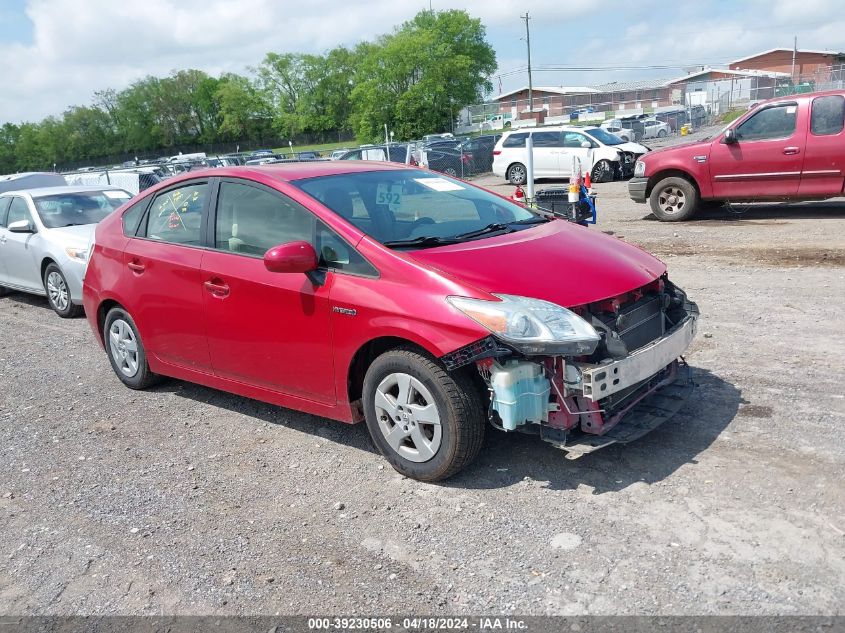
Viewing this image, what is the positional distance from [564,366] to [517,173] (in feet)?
68.5

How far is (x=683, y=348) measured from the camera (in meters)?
4.29

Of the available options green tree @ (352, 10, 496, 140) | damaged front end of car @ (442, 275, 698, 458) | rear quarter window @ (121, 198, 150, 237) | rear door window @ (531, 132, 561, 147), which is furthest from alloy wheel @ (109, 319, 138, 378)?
green tree @ (352, 10, 496, 140)

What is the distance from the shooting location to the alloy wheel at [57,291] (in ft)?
29.7

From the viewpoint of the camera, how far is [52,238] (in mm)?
9211

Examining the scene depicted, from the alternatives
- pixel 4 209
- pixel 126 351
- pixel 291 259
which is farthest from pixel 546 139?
pixel 291 259

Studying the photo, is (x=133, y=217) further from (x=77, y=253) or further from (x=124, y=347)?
(x=77, y=253)

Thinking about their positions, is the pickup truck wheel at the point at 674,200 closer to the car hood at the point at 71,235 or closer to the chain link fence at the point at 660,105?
the car hood at the point at 71,235

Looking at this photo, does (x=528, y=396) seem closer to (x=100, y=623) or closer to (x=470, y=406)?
(x=470, y=406)

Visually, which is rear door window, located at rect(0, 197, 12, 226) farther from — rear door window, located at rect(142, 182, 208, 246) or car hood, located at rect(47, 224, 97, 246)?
rear door window, located at rect(142, 182, 208, 246)

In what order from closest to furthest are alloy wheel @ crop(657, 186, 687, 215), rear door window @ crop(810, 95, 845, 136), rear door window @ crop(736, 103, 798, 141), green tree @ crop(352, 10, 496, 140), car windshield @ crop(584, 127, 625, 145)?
rear door window @ crop(810, 95, 845, 136) < rear door window @ crop(736, 103, 798, 141) < alloy wheel @ crop(657, 186, 687, 215) < car windshield @ crop(584, 127, 625, 145) < green tree @ crop(352, 10, 496, 140)

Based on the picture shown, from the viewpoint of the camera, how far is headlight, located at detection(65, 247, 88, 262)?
29.1 ft

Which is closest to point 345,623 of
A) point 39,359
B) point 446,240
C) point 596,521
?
point 596,521

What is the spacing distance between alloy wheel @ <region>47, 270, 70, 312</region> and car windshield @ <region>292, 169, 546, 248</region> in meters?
5.74

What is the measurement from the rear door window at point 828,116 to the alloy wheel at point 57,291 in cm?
1062
